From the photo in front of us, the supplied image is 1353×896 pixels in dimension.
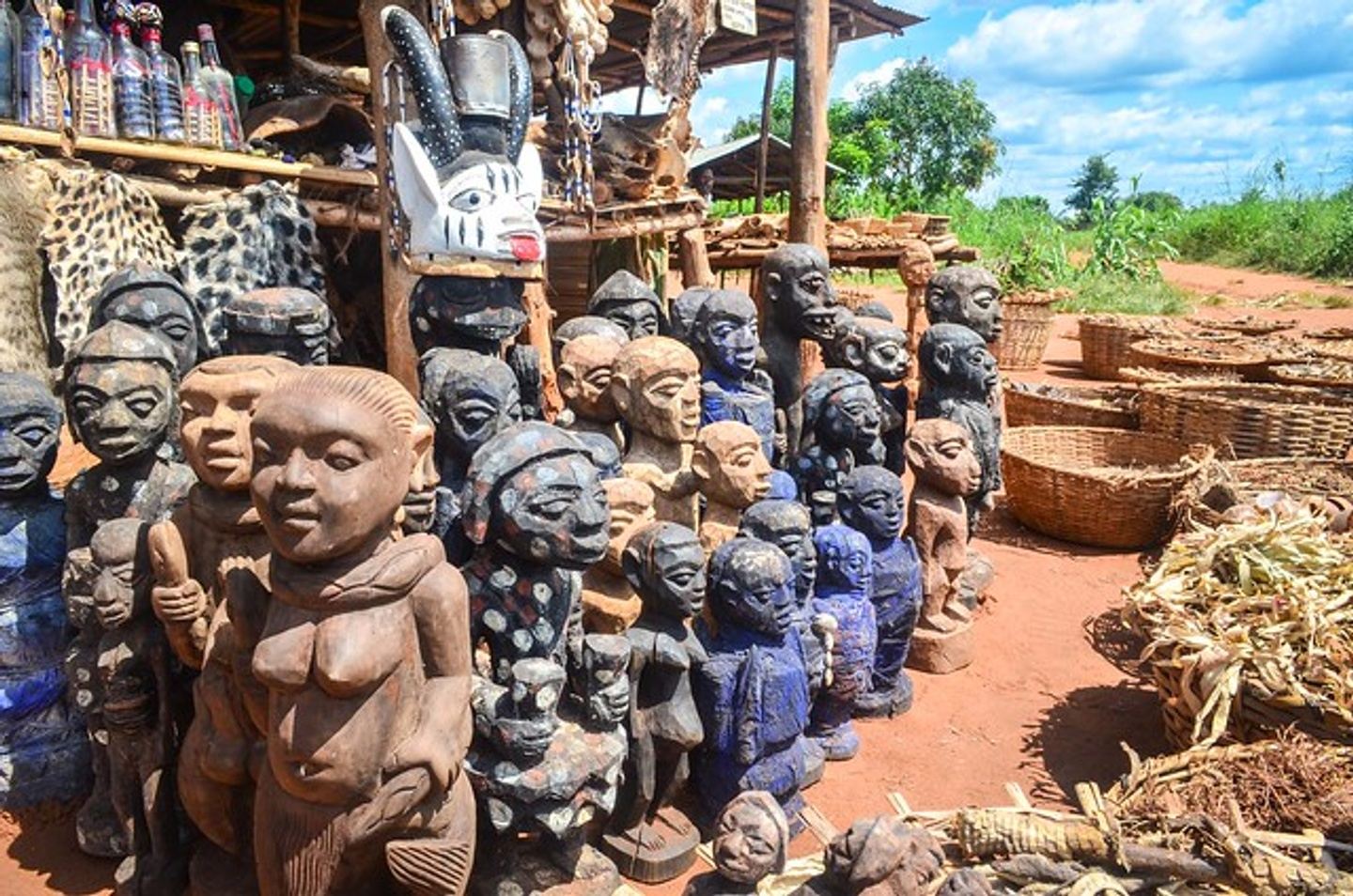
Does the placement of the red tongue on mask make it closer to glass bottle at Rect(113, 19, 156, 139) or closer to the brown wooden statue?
the brown wooden statue

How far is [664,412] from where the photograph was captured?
352 cm

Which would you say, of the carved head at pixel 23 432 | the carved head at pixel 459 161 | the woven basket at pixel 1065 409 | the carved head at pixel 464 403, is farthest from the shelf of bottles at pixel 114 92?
the woven basket at pixel 1065 409

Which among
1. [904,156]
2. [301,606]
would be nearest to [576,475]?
[301,606]

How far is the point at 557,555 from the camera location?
2.40 m

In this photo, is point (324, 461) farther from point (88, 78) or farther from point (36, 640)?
point (88, 78)

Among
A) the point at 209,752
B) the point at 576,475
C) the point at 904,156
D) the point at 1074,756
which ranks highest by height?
the point at 904,156

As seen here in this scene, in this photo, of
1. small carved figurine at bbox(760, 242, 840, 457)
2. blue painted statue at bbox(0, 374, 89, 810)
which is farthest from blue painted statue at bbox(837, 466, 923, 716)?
blue painted statue at bbox(0, 374, 89, 810)

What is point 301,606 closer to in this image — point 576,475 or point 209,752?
point 209,752

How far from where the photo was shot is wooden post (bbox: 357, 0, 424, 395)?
14.6 feet

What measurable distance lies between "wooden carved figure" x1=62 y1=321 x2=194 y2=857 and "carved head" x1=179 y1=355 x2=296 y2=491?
0.50 meters

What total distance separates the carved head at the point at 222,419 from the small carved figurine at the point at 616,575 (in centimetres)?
111

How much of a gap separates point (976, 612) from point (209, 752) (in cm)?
359

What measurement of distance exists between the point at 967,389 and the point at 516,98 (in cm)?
237

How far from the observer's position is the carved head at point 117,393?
2670 millimetres
